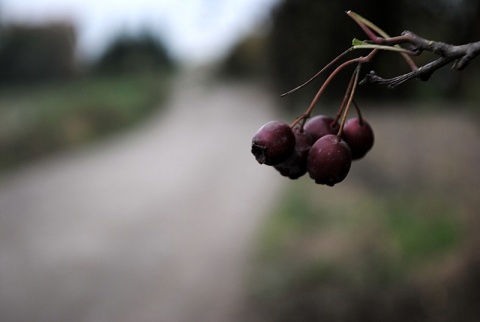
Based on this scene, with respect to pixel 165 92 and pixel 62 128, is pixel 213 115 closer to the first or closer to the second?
pixel 165 92

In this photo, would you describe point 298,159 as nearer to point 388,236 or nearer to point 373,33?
point 373,33

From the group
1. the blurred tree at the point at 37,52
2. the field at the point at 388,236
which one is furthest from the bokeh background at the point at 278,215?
the blurred tree at the point at 37,52

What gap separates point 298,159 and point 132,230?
6909mm

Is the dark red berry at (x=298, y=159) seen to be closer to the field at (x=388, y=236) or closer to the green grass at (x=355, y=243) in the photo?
the field at (x=388, y=236)

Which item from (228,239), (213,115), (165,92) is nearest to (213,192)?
(228,239)

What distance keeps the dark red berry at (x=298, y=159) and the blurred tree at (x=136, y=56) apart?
17.3 meters

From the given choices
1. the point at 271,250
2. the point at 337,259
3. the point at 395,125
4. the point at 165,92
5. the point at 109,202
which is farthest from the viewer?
the point at 165,92

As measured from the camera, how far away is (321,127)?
1333mm

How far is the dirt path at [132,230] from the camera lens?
5.80 meters

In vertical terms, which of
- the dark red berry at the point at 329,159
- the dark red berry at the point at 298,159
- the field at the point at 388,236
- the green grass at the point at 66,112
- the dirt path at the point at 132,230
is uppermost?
the green grass at the point at 66,112

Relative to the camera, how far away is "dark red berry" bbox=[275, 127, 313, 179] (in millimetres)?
1274

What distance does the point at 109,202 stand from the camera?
905cm

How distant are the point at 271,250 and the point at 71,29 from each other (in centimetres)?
1198

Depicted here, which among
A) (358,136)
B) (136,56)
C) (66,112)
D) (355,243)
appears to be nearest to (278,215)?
(355,243)
